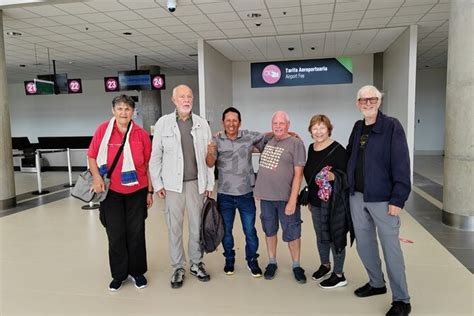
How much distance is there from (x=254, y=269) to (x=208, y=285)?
412mm

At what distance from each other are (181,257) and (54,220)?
10.2 feet

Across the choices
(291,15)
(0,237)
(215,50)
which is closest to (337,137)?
(215,50)

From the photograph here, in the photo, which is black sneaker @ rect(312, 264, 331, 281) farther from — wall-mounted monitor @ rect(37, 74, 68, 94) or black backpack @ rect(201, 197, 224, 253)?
wall-mounted monitor @ rect(37, 74, 68, 94)

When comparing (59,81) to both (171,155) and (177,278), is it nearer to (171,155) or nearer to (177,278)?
(171,155)

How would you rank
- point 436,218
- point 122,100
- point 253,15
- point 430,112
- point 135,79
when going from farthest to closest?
point 430,112 < point 135,79 < point 253,15 < point 436,218 < point 122,100

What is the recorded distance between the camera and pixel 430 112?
13.2 m

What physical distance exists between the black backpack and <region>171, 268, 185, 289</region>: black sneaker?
0.29 metres

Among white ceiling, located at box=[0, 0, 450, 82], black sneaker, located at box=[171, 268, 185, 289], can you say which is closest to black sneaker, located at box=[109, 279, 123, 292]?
black sneaker, located at box=[171, 268, 185, 289]

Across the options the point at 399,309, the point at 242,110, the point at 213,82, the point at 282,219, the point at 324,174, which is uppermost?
the point at 213,82

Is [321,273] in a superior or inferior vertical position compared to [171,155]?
inferior

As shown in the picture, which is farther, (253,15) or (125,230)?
(253,15)

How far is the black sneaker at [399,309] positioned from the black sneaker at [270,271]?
95cm

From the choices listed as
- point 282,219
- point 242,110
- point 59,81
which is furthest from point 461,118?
point 59,81

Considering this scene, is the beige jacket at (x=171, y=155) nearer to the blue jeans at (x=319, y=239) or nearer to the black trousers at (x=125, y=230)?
the black trousers at (x=125, y=230)
